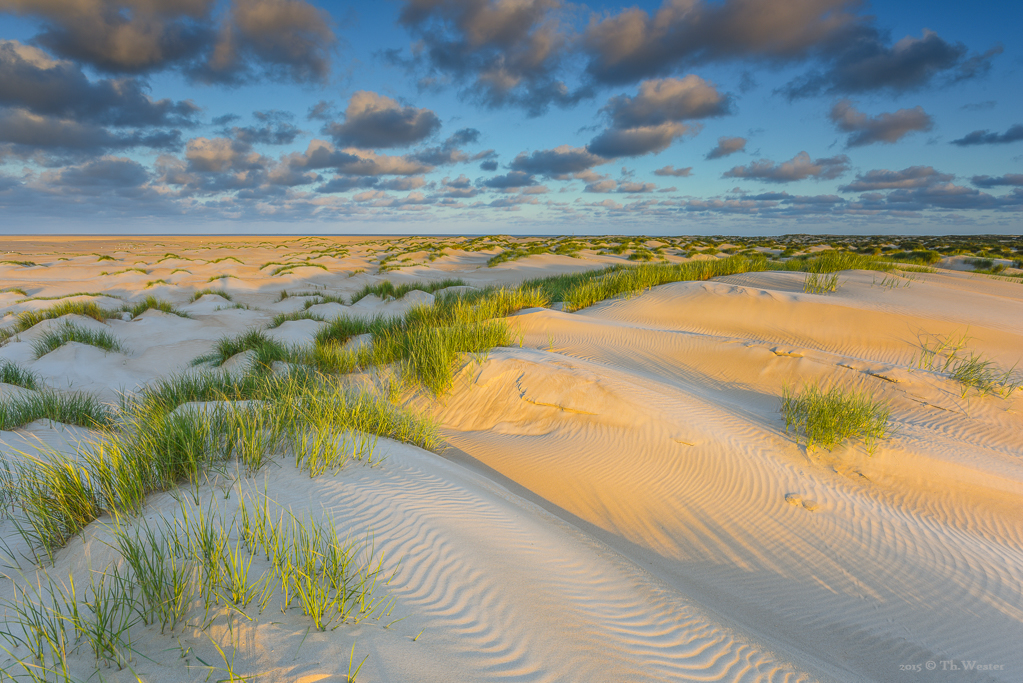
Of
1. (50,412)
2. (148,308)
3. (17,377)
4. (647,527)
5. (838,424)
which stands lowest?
(647,527)

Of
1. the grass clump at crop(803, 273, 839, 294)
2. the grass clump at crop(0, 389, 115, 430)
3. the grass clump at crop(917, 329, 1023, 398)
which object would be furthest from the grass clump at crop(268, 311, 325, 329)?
the grass clump at crop(803, 273, 839, 294)

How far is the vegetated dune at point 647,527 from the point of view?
5.10 ft

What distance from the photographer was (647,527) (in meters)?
3.00

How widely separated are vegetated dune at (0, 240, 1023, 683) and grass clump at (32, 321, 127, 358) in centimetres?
35

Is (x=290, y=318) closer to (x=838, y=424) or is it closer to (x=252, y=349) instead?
(x=252, y=349)

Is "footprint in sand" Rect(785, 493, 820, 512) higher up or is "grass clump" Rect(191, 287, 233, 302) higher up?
"grass clump" Rect(191, 287, 233, 302)

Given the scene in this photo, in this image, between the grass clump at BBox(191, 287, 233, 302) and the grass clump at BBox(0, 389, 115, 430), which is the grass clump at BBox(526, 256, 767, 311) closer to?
the grass clump at BBox(0, 389, 115, 430)

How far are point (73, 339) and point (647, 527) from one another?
8.80m

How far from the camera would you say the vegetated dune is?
1555 millimetres

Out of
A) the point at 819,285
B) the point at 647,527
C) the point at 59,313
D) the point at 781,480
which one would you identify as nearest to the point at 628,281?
the point at 819,285

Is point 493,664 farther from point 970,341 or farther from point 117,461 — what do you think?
point 970,341

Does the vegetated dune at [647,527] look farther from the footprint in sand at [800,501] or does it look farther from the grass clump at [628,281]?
the grass clump at [628,281]

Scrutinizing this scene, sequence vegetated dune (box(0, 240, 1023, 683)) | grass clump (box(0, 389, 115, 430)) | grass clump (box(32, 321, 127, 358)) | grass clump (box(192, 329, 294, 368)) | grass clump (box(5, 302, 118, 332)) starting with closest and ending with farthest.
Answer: vegetated dune (box(0, 240, 1023, 683))
grass clump (box(0, 389, 115, 430))
grass clump (box(192, 329, 294, 368))
grass clump (box(32, 321, 127, 358))
grass clump (box(5, 302, 118, 332))

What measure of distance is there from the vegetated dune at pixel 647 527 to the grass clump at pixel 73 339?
13.7 inches
